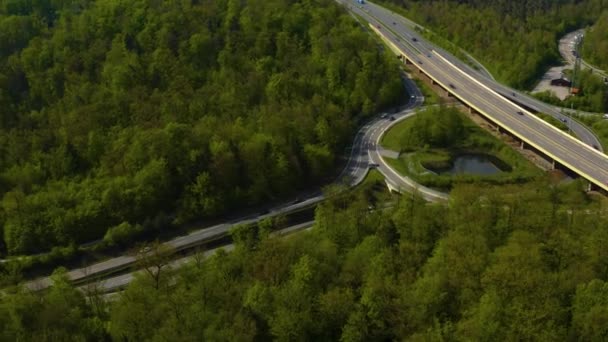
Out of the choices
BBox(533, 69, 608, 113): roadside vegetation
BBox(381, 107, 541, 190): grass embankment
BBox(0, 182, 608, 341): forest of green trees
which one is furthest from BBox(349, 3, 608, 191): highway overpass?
BBox(0, 182, 608, 341): forest of green trees

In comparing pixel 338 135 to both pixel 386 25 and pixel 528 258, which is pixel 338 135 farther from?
pixel 386 25

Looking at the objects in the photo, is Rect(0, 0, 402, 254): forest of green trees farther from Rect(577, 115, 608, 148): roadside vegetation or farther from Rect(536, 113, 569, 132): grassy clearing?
Rect(577, 115, 608, 148): roadside vegetation

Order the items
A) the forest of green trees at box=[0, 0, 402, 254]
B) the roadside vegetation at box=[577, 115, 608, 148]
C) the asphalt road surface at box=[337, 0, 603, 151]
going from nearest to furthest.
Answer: the forest of green trees at box=[0, 0, 402, 254] → the roadside vegetation at box=[577, 115, 608, 148] → the asphalt road surface at box=[337, 0, 603, 151]

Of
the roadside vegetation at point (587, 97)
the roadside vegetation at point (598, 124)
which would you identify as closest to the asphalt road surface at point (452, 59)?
the roadside vegetation at point (598, 124)

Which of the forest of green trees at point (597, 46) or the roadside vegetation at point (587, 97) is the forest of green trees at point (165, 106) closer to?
the roadside vegetation at point (587, 97)

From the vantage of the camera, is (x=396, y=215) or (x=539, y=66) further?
(x=539, y=66)

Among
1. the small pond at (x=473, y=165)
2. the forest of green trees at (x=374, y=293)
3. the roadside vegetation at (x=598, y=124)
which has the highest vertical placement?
the forest of green trees at (x=374, y=293)

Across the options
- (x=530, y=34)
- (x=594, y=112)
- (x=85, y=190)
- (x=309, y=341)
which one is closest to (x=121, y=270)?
(x=85, y=190)
